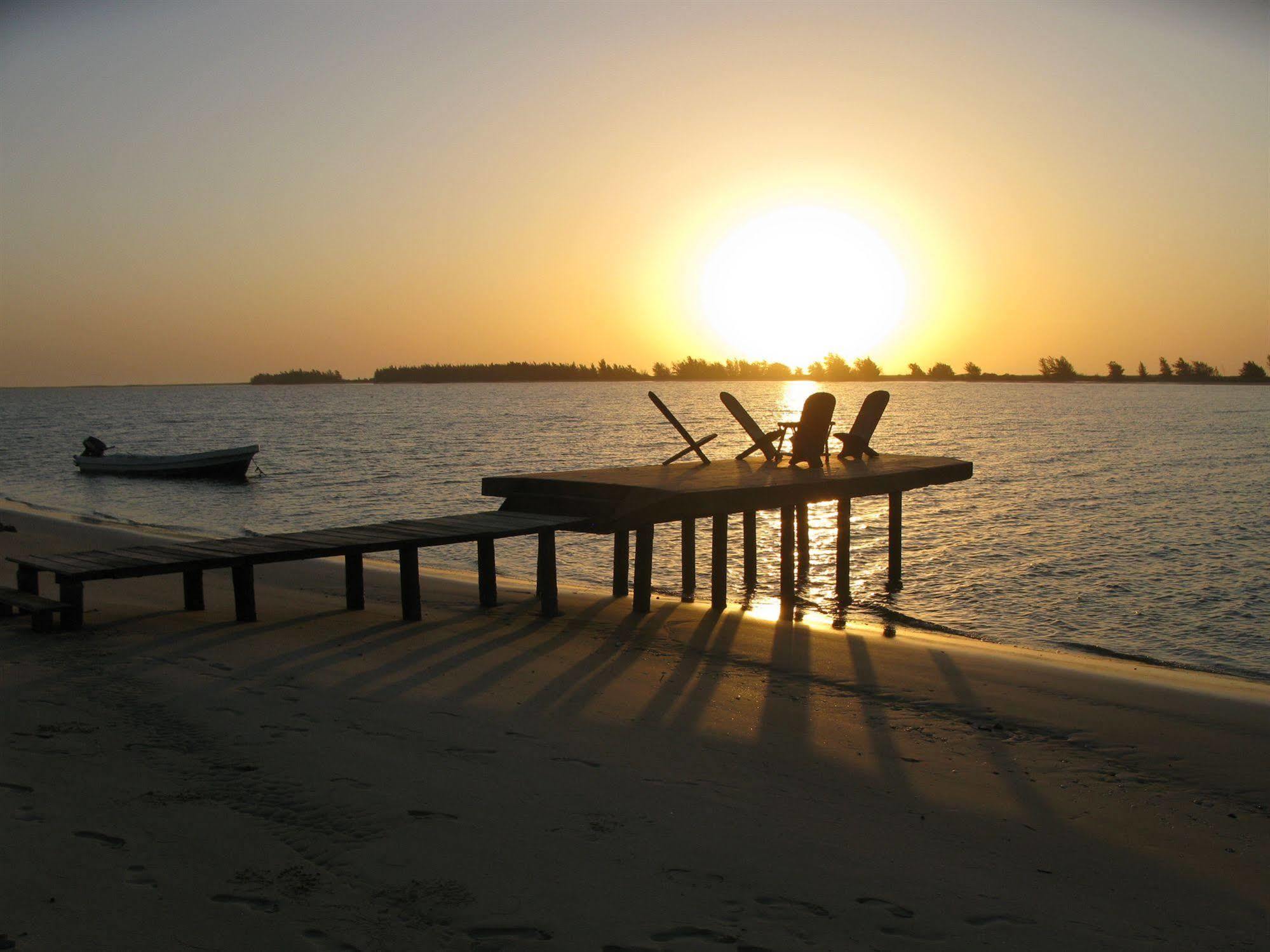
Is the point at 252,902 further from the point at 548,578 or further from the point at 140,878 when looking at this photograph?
the point at 548,578

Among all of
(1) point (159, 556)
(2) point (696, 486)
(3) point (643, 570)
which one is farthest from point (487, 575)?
(1) point (159, 556)

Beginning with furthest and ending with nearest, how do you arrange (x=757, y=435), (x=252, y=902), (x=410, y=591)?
1. (x=757, y=435)
2. (x=410, y=591)
3. (x=252, y=902)

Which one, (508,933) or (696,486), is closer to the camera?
(508,933)

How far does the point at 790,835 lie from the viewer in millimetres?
4852

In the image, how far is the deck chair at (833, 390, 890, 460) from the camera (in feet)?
50.2

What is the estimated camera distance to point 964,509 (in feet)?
93.9

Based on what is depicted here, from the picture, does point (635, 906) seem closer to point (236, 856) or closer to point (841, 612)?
point (236, 856)

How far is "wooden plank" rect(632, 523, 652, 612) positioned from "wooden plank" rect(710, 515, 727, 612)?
1.10m

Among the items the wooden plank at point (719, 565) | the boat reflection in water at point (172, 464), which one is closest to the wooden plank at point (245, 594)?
the wooden plank at point (719, 565)

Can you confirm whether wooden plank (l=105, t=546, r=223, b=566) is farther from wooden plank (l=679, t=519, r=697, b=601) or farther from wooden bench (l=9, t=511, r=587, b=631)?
wooden plank (l=679, t=519, r=697, b=601)

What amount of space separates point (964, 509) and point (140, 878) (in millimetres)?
26904

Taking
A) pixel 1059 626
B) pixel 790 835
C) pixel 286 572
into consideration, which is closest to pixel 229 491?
pixel 286 572

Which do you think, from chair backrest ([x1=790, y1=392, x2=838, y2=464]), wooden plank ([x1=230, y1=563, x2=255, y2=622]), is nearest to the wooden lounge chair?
chair backrest ([x1=790, y1=392, x2=838, y2=464])

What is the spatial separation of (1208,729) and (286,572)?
445 inches
